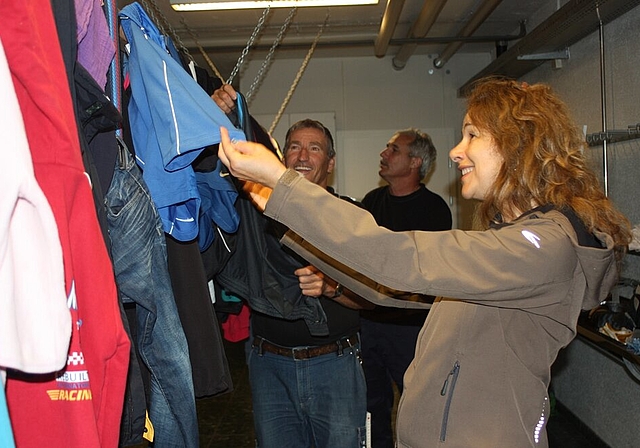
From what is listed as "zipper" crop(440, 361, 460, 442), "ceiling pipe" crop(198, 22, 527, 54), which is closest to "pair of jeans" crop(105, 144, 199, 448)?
"zipper" crop(440, 361, 460, 442)

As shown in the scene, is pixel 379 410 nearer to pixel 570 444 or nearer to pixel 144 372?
pixel 570 444

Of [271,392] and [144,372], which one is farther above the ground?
[144,372]

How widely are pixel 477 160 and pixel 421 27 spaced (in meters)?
3.54

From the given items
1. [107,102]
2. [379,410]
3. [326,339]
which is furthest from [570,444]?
[107,102]

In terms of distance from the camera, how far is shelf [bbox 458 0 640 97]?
3.17 metres

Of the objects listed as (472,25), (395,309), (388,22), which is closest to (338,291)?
(395,309)

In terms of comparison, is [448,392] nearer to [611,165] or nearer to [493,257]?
[493,257]

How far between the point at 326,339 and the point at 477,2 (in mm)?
3503

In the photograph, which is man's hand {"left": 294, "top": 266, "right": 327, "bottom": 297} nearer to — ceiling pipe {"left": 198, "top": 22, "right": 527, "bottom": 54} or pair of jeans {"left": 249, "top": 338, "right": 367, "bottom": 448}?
pair of jeans {"left": 249, "top": 338, "right": 367, "bottom": 448}

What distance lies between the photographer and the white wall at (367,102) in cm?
635

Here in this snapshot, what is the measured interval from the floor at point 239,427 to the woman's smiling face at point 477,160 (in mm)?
2906

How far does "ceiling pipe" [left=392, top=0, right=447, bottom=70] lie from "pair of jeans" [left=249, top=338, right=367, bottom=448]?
281cm

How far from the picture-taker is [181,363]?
139 cm

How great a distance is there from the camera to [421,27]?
4.87 m
